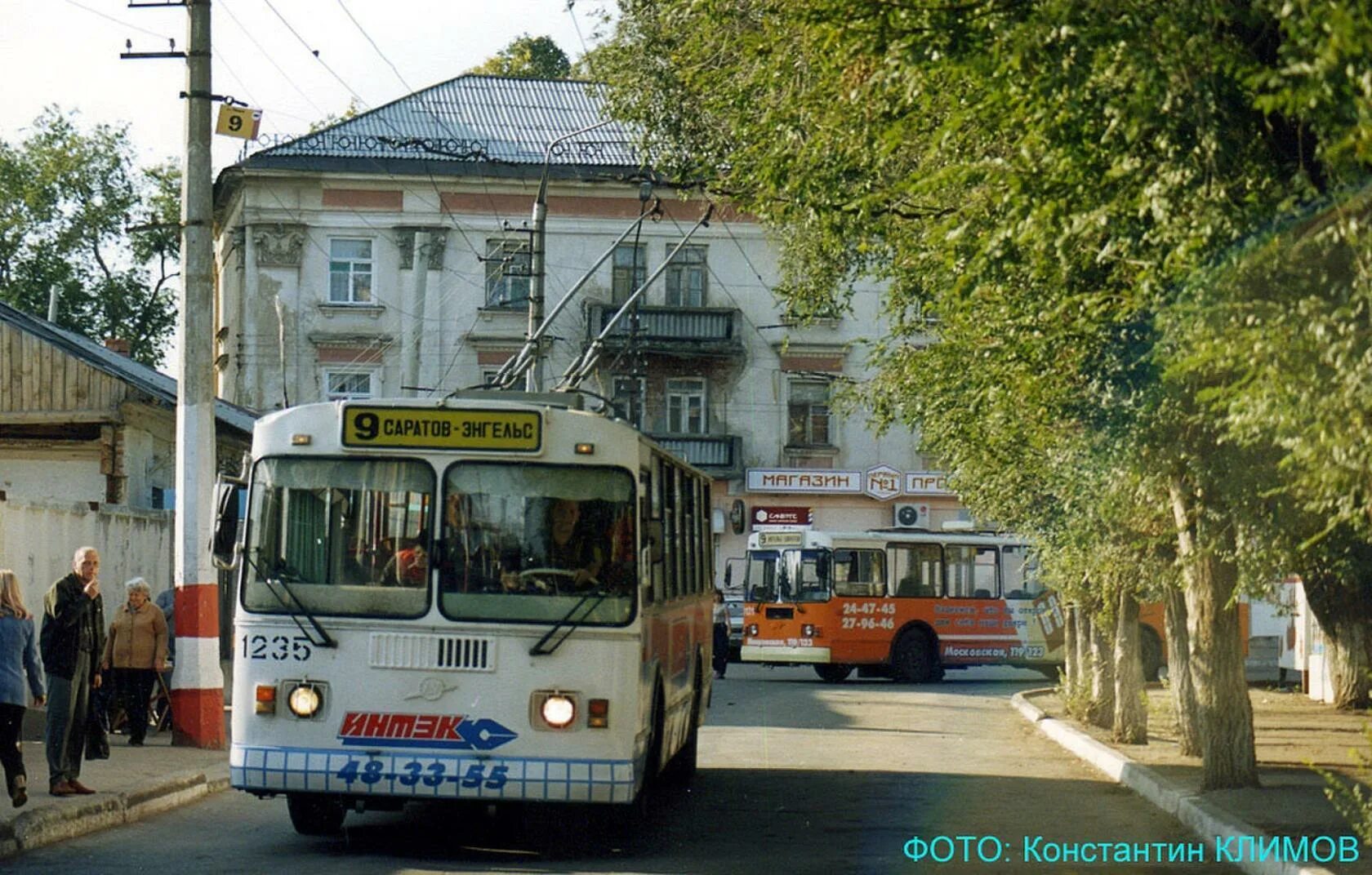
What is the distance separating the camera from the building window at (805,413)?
5012 centimetres

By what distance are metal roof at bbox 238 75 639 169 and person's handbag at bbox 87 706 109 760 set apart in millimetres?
29128

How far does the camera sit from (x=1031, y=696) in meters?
30.9

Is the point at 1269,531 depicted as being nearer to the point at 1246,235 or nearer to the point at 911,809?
the point at 911,809

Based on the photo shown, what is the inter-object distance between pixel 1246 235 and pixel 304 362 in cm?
3992

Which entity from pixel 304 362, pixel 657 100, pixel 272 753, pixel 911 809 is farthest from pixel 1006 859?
pixel 304 362

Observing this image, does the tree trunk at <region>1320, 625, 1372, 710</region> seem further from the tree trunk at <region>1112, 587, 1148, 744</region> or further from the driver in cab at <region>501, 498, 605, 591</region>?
the driver in cab at <region>501, 498, 605, 591</region>

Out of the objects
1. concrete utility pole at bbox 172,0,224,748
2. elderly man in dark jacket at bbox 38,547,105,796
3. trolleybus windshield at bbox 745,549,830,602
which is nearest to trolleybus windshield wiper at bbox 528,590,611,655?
elderly man in dark jacket at bbox 38,547,105,796

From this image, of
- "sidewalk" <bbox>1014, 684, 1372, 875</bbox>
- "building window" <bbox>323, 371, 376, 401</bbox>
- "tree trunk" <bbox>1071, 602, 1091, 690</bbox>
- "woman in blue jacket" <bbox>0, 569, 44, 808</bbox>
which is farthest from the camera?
"building window" <bbox>323, 371, 376, 401</bbox>

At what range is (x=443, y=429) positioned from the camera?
12031 millimetres

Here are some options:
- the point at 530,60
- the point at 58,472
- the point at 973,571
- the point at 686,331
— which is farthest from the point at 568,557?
the point at 530,60

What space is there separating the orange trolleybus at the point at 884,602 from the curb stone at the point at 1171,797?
40.8ft

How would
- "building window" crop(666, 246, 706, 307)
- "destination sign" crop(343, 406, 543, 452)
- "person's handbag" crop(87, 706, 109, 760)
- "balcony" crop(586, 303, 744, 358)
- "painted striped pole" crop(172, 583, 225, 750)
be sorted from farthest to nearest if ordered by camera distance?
"building window" crop(666, 246, 706, 307) → "balcony" crop(586, 303, 744, 358) → "painted striped pole" crop(172, 583, 225, 750) → "person's handbag" crop(87, 706, 109, 760) → "destination sign" crop(343, 406, 543, 452)

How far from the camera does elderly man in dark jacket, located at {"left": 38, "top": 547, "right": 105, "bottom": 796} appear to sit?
44.8 ft

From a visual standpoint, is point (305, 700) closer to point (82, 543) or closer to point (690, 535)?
point (690, 535)
